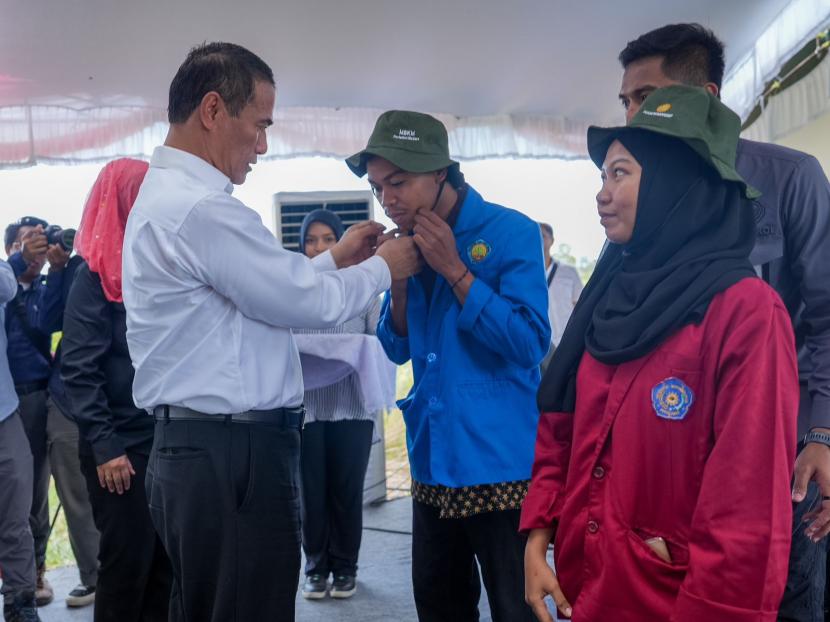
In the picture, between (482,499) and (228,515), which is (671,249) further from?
(228,515)

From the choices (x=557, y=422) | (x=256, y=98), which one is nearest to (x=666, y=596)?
(x=557, y=422)

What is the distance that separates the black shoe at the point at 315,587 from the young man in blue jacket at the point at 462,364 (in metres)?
1.96

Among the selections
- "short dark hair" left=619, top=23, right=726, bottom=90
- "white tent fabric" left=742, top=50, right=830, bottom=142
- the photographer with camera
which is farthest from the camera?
"white tent fabric" left=742, top=50, right=830, bottom=142

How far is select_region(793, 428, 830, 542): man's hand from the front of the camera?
1575 millimetres

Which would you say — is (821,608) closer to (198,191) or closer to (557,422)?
(557,422)

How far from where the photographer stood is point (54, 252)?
155 inches

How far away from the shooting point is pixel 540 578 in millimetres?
1506

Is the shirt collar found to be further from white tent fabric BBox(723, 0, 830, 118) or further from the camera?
white tent fabric BBox(723, 0, 830, 118)

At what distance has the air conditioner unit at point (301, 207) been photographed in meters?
5.02

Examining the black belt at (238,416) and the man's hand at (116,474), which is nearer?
the black belt at (238,416)

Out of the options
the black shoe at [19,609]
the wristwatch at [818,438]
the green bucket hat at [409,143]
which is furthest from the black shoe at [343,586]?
the wristwatch at [818,438]

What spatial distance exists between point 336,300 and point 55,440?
8.99 feet

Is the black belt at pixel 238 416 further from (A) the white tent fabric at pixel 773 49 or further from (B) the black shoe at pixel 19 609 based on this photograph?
(A) the white tent fabric at pixel 773 49

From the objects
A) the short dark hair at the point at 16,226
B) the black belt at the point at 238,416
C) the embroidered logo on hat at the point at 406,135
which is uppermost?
the short dark hair at the point at 16,226
